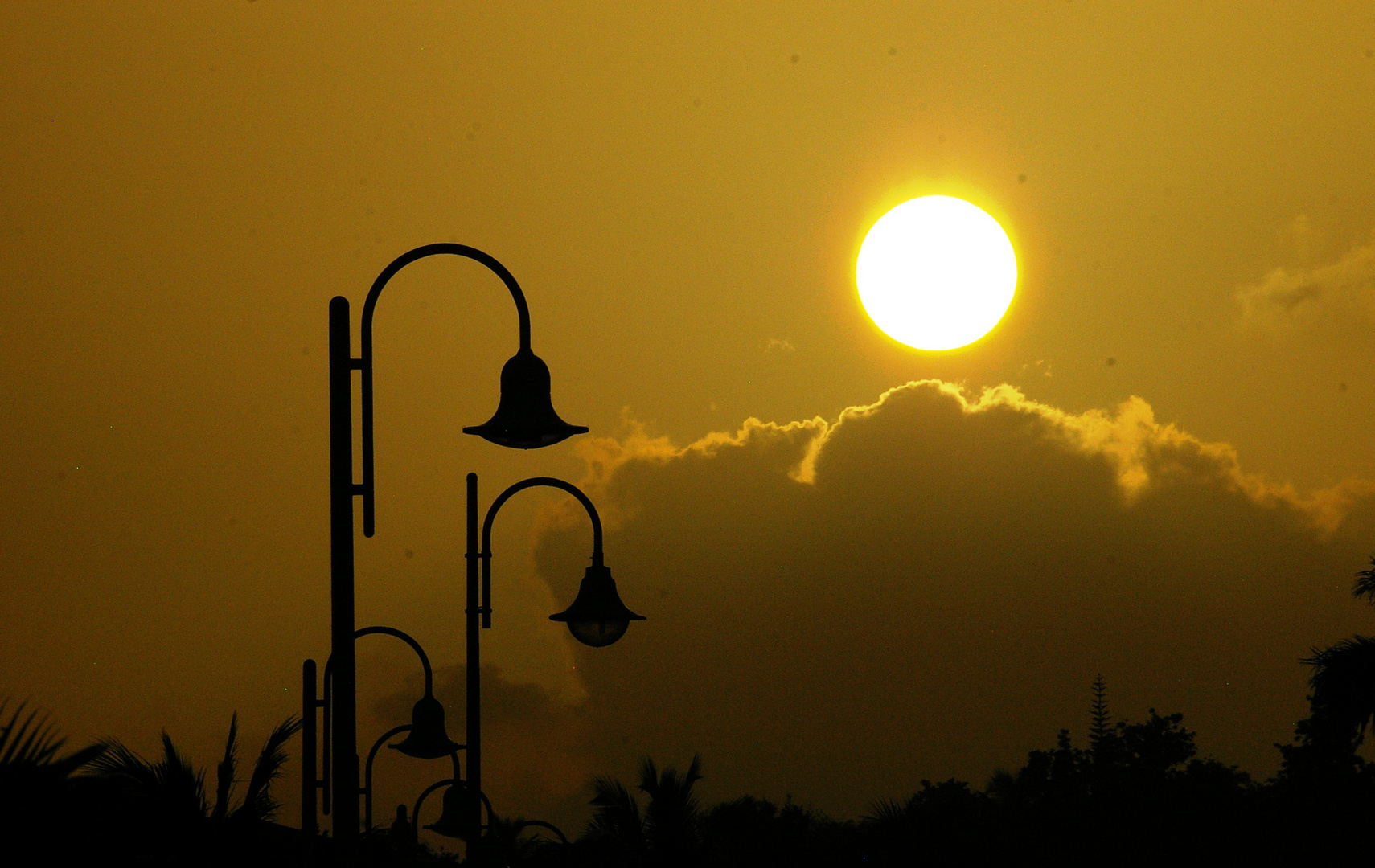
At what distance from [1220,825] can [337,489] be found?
40.5m

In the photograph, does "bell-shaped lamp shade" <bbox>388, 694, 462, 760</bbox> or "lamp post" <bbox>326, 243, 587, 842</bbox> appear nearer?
"lamp post" <bbox>326, 243, 587, 842</bbox>

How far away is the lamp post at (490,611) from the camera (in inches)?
621

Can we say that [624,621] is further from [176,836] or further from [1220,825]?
[1220,825]

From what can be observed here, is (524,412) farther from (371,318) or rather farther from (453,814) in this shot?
(453,814)

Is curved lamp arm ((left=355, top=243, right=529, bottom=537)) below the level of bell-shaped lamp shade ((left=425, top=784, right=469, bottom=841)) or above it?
above

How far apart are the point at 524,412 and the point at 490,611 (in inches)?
265

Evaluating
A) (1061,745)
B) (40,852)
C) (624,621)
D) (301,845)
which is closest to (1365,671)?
(624,621)

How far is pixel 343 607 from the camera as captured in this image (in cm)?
951

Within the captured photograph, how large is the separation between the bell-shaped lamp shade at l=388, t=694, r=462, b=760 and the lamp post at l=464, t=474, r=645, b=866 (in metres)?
1.99

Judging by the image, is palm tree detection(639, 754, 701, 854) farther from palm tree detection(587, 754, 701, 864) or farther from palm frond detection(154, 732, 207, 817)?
palm frond detection(154, 732, 207, 817)

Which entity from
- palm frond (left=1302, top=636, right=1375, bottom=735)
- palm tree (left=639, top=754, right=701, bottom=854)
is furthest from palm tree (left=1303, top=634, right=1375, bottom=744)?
palm tree (left=639, top=754, right=701, bottom=854)

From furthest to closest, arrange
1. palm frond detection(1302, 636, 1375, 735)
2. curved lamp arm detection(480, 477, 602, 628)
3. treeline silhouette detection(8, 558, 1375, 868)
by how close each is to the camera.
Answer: palm frond detection(1302, 636, 1375, 735) → curved lamp arm detection(480, 477, 602, 628) → treeline silhouette detection(8, 558, 1375, 868)

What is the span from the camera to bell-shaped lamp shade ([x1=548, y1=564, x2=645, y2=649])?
15750 mm

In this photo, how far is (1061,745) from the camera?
9531 centimetres
